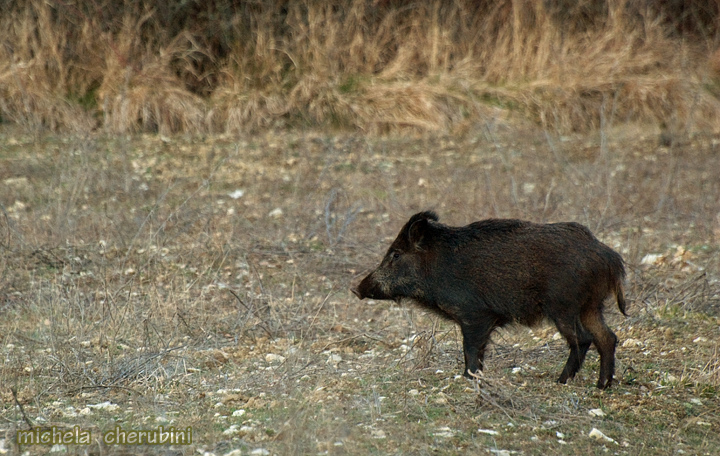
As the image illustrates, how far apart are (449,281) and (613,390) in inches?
41.2

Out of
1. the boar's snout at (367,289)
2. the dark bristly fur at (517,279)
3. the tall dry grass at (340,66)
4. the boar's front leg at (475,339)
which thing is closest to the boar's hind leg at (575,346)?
the dark bristly fur at (517,279)

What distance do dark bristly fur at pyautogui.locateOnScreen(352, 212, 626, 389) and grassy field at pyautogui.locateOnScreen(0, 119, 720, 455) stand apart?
0.26 m

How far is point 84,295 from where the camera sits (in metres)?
6.29

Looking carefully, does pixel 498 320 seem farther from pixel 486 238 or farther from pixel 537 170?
pixel 537 170

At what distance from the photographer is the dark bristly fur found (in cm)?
445

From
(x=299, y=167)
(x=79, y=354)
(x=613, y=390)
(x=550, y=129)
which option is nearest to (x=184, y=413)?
(x=79, y=354)

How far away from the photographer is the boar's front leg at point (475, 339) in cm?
462

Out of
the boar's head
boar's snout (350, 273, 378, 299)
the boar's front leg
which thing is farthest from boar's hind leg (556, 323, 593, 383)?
boar's snout (350, 273, 378, 299)

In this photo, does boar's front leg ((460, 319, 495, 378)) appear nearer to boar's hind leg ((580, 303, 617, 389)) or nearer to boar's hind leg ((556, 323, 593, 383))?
boar's hind leg ((556, 323, 593, 383))

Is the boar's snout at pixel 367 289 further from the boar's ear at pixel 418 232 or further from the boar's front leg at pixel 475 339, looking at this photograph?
the boar's front leg at pixel 475 339

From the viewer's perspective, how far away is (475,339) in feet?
15.2

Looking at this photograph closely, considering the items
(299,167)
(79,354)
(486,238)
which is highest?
(486,238)

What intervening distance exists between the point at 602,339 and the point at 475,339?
674mm

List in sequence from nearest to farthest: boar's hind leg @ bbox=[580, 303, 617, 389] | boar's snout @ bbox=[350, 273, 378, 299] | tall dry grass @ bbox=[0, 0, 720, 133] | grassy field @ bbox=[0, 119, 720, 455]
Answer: grassy field @ bbox=[0, 119, 720, 455] < boar's hind leg @ bbox=[580, 303, 617, 389] < boar's snout @ bbox=[350, 273, 378, 299] < tall dry grass @ bbox=[0, 0, 720, 133]
